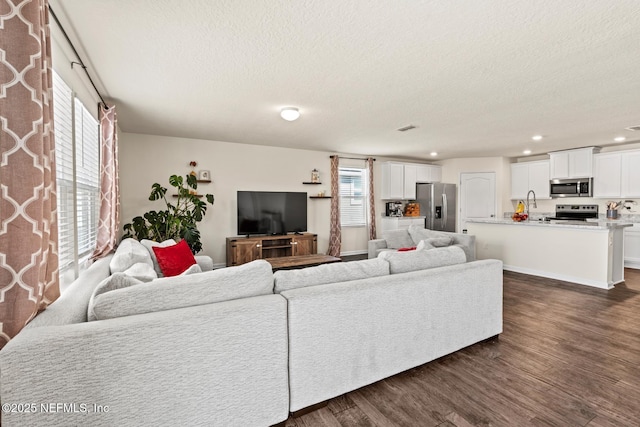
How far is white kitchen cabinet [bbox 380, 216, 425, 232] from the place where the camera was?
23.4ft

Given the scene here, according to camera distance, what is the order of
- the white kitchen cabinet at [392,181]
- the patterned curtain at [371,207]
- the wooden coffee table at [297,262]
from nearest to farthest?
the wooden coffee table at [297,262], the patterned curtain at [371,207], the white kitchen cabinet at [392,181]

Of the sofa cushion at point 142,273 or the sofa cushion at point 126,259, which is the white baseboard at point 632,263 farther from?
the sofa cushion at point 126,259

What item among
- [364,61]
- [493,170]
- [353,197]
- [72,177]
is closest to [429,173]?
[493,170]

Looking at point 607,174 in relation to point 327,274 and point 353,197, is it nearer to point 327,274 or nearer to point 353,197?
point 353,197

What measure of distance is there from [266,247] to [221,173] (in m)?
1.65

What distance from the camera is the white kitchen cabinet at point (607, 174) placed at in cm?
588

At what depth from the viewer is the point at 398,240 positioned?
17.5 feet

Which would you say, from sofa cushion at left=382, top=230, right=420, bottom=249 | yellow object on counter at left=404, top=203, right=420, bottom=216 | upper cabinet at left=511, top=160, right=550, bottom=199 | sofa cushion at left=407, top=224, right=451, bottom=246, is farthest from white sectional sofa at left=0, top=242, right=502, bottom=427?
upper cabinet at left=511, top=160, right=550, bottom=199

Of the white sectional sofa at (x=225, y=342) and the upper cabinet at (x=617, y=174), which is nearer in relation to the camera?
the white sectional sofa at (x=225, y=342)

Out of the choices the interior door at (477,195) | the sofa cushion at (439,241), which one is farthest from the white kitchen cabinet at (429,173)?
the sofa cushion at (439,241)

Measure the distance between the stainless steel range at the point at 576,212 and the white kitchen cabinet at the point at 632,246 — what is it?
667 mm

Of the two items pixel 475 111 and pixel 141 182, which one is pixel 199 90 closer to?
pixel 141 182

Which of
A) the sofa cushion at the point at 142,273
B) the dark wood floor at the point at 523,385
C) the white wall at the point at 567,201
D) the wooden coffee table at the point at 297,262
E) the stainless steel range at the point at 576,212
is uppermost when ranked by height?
the white wall at the point at 567,201

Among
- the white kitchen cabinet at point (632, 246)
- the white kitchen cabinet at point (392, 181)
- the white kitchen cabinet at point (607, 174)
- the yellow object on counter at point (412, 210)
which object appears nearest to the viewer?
the white kitchen cabinet at point (632, 246)
